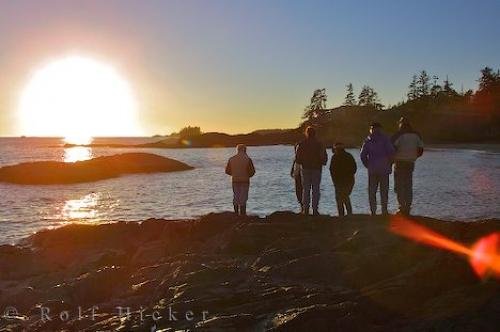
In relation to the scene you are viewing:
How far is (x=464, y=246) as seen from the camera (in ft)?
30.7

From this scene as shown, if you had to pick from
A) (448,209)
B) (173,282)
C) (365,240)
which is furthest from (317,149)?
(448,209)

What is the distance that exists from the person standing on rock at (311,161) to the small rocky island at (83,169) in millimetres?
43745

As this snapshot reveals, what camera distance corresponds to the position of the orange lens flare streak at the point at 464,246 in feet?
25.6

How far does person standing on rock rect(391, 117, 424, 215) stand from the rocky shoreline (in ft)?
4.68

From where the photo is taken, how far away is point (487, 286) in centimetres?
710

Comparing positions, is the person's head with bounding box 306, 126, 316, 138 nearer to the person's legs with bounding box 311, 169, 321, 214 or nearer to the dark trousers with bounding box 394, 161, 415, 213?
the person's legs with bounding box 311, 169, 321, 214

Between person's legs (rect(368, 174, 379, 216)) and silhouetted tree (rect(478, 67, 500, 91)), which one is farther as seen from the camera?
silhouetted tree (rect(478, 67, 500, 91))

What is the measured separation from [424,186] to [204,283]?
30.9m

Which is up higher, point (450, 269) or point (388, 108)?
point (388, 108)

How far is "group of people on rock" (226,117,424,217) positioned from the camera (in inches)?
556

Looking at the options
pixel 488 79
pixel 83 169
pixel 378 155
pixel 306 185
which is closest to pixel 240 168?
pixel 306 185

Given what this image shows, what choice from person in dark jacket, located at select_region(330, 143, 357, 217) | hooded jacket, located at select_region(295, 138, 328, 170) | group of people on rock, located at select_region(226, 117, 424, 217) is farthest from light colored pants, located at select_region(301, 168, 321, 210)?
person in dark jacket, located at select_region(330, 143, 357, 217)

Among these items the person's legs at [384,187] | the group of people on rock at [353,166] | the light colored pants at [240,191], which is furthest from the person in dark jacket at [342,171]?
the light colored pants at [240,191]

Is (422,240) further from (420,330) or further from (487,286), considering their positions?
(420,330)
